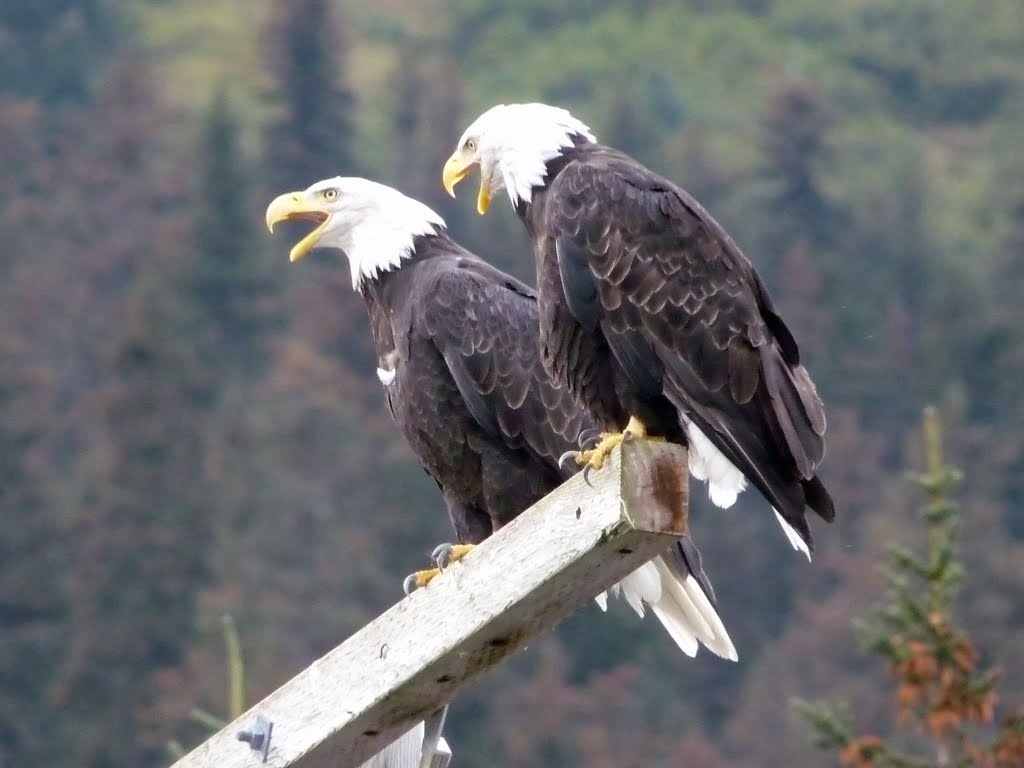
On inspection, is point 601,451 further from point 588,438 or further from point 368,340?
point 368,340

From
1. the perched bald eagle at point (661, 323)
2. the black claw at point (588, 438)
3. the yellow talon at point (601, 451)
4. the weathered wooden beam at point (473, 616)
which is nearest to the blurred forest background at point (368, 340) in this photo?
the black claw at point (588, 438)

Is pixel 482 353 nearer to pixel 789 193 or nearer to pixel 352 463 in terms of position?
pixel 352 463

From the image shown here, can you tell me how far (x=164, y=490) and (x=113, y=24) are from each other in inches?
1343

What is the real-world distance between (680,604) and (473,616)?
2.60m

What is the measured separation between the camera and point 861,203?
5678 cm

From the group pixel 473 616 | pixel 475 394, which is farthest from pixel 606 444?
pixel 475 394

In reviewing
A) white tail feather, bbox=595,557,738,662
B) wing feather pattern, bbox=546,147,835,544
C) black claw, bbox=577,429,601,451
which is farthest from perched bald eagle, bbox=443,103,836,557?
white tail feather, bbox=595,557,738,662

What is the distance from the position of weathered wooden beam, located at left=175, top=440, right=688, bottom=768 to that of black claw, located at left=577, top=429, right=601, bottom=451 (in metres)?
2.17

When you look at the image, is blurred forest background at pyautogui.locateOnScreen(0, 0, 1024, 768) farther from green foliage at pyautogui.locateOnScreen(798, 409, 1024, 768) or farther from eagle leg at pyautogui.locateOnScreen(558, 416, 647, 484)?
eagle leg at pyautogui.locateOnScreen(558, 416, 647, 484)

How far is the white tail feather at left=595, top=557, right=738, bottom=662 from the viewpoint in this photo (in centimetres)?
695

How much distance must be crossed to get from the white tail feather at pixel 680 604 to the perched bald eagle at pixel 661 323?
0.55 metres

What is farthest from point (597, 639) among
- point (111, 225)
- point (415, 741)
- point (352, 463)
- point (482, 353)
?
point (415, 741)

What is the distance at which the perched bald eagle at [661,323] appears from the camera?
6.14 m

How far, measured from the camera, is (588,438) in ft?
23.4
